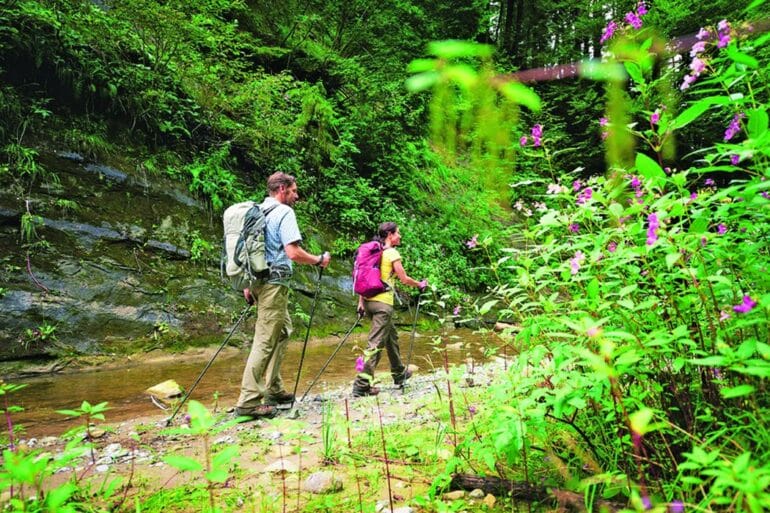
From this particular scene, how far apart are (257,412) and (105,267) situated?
16.0ft

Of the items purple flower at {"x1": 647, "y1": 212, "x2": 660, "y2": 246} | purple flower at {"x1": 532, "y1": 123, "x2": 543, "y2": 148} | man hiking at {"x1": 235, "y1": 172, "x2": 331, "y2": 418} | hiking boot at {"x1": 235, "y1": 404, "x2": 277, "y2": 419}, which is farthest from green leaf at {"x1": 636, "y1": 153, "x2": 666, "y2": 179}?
hiking boot at {"x1": 235, "y1": 404, "x2": 277, "y2": 419}

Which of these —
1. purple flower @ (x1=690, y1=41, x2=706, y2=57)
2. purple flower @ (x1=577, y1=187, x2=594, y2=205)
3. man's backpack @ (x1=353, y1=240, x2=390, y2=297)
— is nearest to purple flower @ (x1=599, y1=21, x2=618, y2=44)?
purple flower @ (x1=690, y1=41, x2=706, y2=57)

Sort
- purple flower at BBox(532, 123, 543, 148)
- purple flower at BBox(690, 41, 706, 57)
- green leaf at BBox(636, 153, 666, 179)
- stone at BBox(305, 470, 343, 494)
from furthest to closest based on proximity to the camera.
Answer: stone at BBox(305, 470, 343, 494)
purple flower at BBox(532, 123, 543, 148)
purple flower at BBox(690, 41, 706, 57)
green leaf at BBox(636, 153, 666, 179)

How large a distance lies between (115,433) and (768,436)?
480 cm

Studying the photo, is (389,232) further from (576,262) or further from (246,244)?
(576,262)

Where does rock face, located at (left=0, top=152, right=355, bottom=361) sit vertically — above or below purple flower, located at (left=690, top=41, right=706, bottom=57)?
below

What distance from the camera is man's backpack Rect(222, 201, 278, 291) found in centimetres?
448

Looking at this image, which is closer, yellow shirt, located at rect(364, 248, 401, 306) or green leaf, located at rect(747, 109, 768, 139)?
green leaf, located at rect(747, 109, 768, 139)

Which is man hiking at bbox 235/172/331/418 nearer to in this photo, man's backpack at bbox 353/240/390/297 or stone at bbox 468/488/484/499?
man's backpack at bbox 353/240/390/297

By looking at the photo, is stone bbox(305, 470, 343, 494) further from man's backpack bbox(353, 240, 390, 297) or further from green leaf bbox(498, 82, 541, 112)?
man's backpack bbox(353, 240, 390, 297)

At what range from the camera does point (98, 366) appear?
655cm

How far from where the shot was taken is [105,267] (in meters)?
7.44

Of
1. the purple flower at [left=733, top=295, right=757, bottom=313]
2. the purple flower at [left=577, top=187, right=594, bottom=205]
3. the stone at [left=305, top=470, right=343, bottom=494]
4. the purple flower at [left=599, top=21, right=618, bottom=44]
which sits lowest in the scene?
the stone at [left=305, top=470, right=343, bottom=494]

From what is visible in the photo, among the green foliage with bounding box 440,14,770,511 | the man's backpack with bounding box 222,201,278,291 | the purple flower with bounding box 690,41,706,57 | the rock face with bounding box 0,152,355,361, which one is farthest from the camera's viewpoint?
the rock face with bounding box 0,152,355,361
